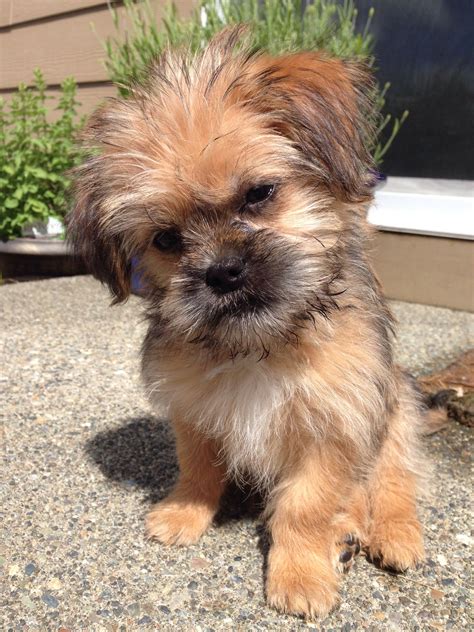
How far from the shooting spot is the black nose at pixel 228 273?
187 centimetres

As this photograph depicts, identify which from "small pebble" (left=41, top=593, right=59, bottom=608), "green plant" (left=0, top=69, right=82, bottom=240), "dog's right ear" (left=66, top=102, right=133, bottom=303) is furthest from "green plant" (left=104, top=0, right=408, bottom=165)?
"small pebble" (left=41, top=593, right=59, bottom=608)

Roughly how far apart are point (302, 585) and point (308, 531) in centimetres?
18

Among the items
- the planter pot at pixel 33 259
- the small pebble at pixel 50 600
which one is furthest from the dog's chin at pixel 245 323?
the planter pot at pixel 33 259

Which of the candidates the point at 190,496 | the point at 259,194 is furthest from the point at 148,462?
the point at 259,194

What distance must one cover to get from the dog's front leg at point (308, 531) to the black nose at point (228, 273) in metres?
0.65

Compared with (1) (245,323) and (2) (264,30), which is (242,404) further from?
(2) (264,30)

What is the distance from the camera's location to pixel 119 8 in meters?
5.81

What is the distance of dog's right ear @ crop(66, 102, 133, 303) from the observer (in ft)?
7.02

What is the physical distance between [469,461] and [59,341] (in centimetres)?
282

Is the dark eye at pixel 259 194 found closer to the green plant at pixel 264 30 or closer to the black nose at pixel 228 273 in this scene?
the black nose at pixel 228 273

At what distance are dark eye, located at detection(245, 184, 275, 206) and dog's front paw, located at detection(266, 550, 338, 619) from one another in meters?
1.19

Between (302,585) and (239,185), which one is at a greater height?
(239,185)

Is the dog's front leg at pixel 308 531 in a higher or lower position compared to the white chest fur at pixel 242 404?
lower

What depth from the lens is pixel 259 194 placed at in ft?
6.51
